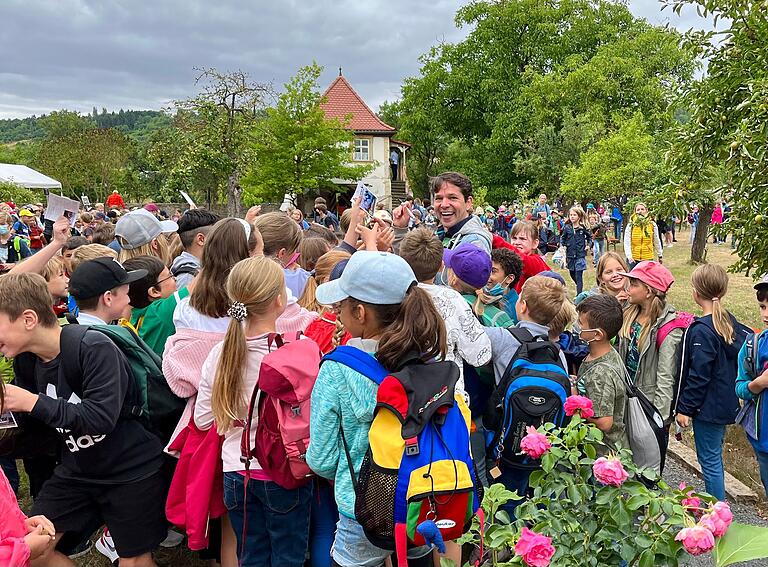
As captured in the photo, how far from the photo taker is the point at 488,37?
3569 cm

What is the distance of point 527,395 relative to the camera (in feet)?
9.91

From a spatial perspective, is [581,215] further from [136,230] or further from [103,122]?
[103,122]

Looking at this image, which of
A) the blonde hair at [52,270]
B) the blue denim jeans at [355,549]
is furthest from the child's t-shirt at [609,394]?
the blonde hair at [52,270]

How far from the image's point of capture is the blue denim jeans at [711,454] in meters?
3.88

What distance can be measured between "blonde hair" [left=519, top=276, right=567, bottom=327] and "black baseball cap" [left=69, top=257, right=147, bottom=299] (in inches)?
92.6

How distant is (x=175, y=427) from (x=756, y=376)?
3436 millimetres

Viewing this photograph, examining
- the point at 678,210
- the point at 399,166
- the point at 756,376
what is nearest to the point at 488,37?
the point at 399,166

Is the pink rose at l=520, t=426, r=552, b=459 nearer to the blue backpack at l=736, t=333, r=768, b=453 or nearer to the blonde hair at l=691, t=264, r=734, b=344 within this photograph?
the blue backpack at l=736, t=333, r=768, b=453

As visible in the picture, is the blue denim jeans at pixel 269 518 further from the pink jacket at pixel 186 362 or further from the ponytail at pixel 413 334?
the ponytail at pixel 413 334

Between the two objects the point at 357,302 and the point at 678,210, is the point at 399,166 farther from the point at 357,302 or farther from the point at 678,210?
the point at 357,302

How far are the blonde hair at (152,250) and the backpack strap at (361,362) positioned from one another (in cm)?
277

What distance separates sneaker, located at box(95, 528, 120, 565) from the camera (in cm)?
350

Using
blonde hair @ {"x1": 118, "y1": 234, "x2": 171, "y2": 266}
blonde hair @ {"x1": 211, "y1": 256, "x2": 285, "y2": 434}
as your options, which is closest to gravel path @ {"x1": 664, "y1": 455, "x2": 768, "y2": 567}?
blonde hair @ {"x1": 211, "y1": 256, "x2": 285, "y2": 434}

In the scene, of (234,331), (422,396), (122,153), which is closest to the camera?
(422,396)
